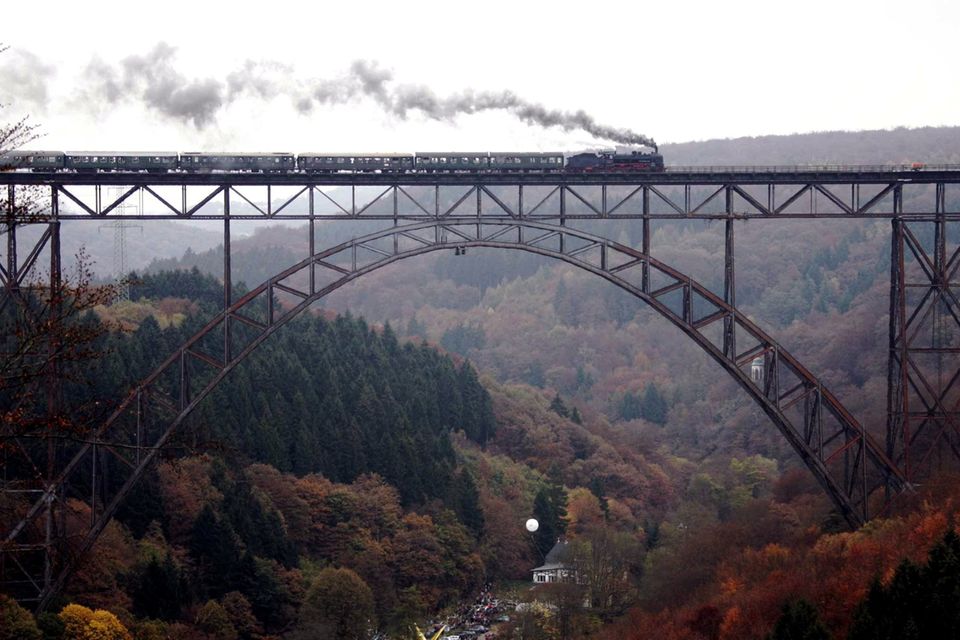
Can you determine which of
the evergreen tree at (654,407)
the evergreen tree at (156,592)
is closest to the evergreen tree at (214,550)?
the evergreen tree at (156,592)

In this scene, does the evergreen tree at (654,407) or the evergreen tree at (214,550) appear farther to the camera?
the evergreen tree at (654,407)

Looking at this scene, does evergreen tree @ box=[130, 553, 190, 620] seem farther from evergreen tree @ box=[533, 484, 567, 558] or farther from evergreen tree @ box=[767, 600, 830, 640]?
evergreen tree @ box=[533, 484, 567, 558]

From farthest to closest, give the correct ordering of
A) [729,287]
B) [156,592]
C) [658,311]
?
[156,592] < [729,287] < [658,311]

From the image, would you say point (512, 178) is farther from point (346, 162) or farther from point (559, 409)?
point (559, 409)

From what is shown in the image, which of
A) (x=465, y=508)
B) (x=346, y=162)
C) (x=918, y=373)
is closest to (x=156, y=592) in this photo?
(x=346, y=162)

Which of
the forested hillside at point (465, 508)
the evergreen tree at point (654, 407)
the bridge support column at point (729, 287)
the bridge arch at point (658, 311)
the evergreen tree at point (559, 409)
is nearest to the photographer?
the bridge arch at point (658, 311)

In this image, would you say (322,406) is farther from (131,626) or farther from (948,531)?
(948,531)

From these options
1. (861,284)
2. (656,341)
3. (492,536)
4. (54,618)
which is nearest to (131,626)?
(54,618)

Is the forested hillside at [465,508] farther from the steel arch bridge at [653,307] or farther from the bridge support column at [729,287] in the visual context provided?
the bridge support column at [729,287]

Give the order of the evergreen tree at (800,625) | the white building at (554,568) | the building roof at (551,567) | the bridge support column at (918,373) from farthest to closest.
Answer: the building roof at (551,567) → the white building at (554,568) → the bridge support column at (918,373) → the evergreen tree at (800,625)
